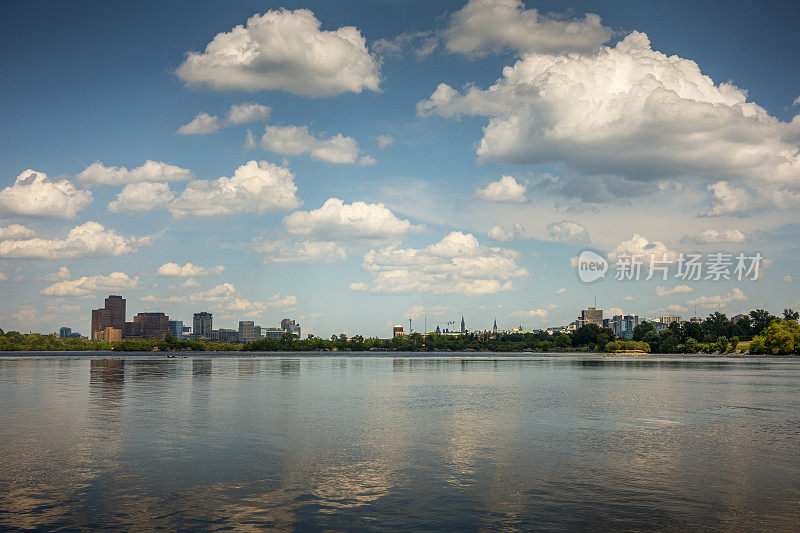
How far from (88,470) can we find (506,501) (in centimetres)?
1956

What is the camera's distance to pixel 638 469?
30.2 meters

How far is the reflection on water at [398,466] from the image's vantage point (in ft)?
73.5

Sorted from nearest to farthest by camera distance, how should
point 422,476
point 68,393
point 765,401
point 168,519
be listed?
point 168,519
point 422,476
point 765,401
point 68,393

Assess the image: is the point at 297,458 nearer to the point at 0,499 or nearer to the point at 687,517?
the point at 0,499

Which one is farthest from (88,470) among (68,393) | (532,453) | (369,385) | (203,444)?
(369,385)

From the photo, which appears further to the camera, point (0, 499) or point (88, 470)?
point (88, 470)

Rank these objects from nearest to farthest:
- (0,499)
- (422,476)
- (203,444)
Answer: (0,499) < (422,476) < (203,444)

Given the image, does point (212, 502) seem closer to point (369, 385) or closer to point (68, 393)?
point (68, 393)

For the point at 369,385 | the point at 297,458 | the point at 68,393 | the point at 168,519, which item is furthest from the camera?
the point at 369,385

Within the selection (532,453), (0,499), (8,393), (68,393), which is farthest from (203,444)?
(8,393)

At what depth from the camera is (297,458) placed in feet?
107

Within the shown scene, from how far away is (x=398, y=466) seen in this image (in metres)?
30.9

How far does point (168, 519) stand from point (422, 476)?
11.5m

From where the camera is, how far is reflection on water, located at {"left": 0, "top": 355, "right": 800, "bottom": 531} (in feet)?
73.5
